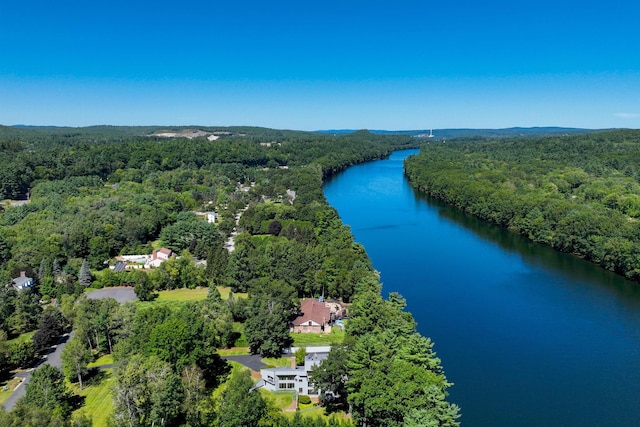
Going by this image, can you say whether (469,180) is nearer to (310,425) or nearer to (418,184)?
(418,184)

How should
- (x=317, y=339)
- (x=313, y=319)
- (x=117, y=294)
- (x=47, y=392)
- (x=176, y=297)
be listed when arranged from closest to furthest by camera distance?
(x=47, y=392) < (x=317, y=339) < (x=313, y=319) < (x=176, y=297) < (x=117, y=294)

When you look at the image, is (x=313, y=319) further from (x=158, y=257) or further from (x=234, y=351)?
(x=158, y=257)


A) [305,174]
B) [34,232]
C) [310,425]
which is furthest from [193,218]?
[310,425]

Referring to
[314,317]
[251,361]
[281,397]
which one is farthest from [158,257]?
[281,397]

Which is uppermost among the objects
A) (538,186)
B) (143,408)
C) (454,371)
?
(538,186)

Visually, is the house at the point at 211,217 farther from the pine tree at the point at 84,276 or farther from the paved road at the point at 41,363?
the paved road at the point at 41,363

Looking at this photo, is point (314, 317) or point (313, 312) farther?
point (313, 312)
